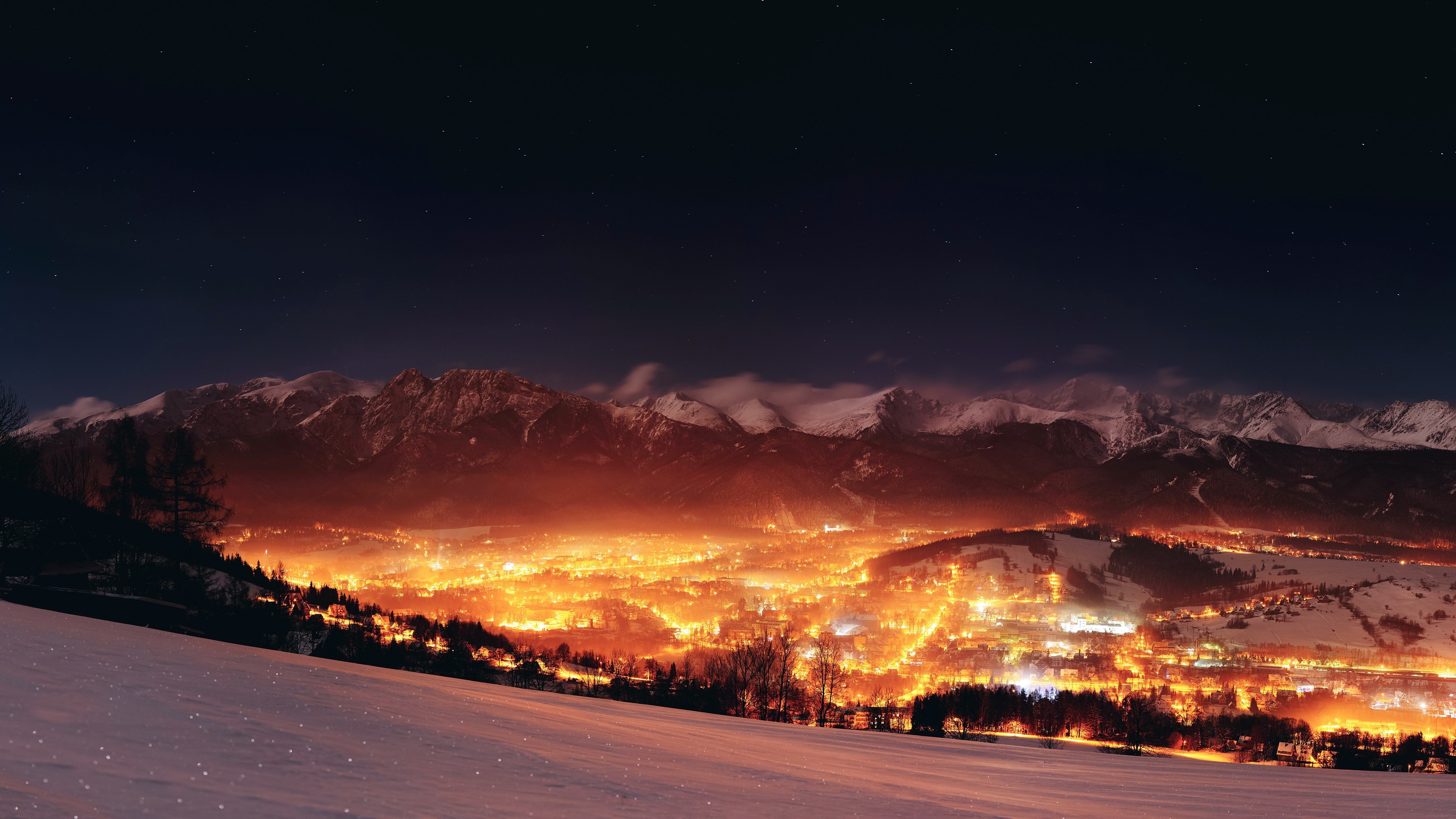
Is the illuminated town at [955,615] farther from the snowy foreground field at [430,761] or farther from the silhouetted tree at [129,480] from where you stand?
the snowy foreground field at [430,761]

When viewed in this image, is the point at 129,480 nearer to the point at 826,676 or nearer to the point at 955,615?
the point at 826,676

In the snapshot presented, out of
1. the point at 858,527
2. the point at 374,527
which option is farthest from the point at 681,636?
the point at 374,527

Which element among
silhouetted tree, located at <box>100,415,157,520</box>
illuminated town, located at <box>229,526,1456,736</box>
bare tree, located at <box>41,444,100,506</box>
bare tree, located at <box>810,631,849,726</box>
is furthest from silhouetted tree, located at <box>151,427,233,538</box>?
bare tree, located at <box>810,631,849,726</box>

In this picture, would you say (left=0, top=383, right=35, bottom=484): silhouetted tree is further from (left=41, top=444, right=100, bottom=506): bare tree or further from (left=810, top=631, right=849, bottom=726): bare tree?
(left=810, top=631, right=849, bottom=726): bare tree

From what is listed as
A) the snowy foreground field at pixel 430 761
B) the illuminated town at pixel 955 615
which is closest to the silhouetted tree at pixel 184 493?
the illuminated town at pixel 955 615

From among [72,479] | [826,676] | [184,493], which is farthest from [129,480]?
[826,676]
